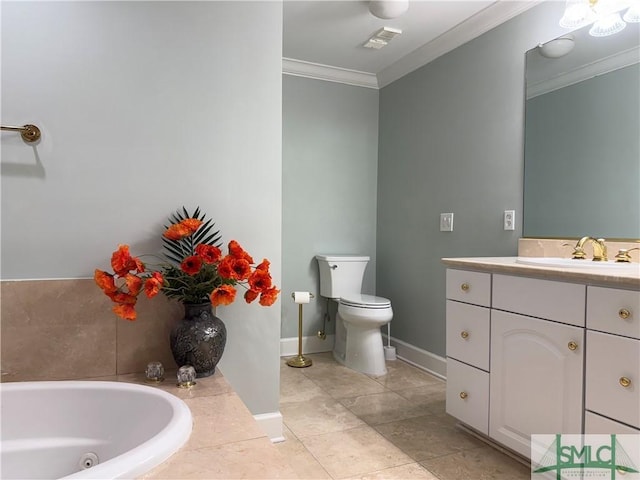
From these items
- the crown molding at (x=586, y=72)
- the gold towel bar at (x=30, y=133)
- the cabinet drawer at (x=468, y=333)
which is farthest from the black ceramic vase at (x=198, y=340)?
the crown molding at (x=586, y=72)

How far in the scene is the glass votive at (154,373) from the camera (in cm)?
157

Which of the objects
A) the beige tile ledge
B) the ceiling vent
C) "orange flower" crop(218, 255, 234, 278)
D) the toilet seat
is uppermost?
the ceiling vent

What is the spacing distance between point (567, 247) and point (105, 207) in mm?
2078

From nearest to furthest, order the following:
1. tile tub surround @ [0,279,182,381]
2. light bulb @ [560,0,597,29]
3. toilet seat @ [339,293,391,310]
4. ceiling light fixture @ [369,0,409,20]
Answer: tile tub surround @ [0,279,182,381] < light bulb @ [560,0,597,29] < ceiling light fixture @ [369,0,409,20] < toilet seat @ [339,293,391,310]

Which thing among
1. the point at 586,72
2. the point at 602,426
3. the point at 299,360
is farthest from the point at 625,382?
the point at 299,360

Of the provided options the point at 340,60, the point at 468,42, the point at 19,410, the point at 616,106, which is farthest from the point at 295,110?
the point at 19,410

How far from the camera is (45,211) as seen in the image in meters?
1.57

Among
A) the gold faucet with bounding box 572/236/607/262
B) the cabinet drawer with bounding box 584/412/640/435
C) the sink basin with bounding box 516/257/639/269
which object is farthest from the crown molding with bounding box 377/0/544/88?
the cabinet drawer with bounding box 584/412/640/435

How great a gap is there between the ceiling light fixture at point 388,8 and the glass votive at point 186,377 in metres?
2.07

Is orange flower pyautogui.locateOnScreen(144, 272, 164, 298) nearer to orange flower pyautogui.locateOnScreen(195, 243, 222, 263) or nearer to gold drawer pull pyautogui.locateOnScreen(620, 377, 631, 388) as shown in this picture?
orange flower pyautogui.locateOnScreen(195, 243, 222, 263)

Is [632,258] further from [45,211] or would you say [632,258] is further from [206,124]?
[45,211]

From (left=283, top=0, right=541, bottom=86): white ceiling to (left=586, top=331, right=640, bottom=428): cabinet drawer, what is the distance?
1826 millimetres

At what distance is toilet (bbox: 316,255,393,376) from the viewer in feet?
9.46

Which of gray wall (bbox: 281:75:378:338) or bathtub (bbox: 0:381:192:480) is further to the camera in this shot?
gray wall (bbox: 281:75:378:338)
